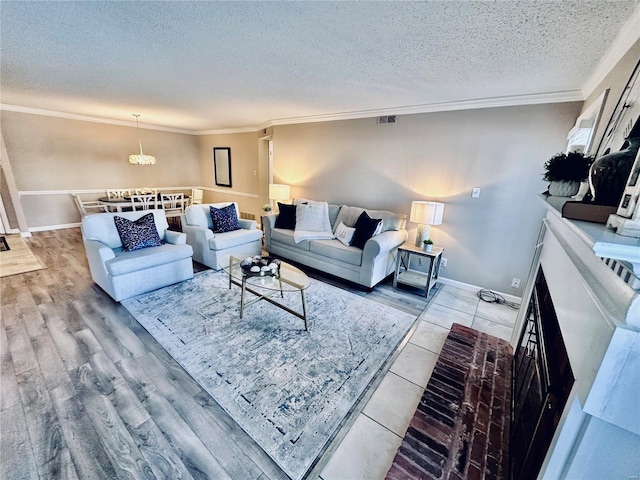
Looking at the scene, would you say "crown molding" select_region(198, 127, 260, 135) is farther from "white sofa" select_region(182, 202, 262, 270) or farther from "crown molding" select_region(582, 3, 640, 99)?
"crown molding" select_region(582, 3, 640, 99)

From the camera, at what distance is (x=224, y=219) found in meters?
3.98

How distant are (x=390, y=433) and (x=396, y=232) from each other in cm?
239

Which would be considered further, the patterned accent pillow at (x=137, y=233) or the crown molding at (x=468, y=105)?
the patterned accent pillow at (x=137, y=233)

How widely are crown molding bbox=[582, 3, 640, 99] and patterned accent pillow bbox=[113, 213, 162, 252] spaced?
435 centimetres

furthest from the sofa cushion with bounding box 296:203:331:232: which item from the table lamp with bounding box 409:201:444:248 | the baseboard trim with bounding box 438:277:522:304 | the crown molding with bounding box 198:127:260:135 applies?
the crown molding with bounding box 198:127:260:135

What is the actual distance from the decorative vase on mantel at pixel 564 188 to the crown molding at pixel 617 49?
84 centimetres

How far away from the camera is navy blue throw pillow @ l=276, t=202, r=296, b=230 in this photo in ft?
13.6

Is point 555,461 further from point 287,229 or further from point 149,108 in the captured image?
point 149,108

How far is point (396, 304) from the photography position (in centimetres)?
302

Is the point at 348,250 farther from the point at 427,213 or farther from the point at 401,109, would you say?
the point at 401,109

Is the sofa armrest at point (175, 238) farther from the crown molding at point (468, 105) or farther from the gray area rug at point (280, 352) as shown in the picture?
the crown molding at point (468, 105)

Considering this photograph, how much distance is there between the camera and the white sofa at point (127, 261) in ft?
9.07

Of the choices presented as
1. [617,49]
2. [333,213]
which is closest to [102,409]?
[333,213]

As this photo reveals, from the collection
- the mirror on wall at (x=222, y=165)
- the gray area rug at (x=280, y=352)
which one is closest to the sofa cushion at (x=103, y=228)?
the gray area rug at (x=280, y=352)
